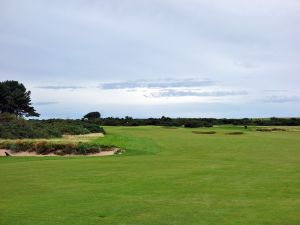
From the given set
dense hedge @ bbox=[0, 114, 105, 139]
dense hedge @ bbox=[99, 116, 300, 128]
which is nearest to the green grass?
dense hedge @ bbox=[0, 114, 105, 139]

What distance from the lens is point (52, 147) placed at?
40.9m

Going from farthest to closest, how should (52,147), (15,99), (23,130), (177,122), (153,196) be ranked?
(177,122), (15,99), (23,130), (52,147), (153,196)

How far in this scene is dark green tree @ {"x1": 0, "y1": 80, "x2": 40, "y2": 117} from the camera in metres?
89.1

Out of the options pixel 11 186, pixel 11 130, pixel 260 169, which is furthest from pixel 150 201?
pixel 11 130

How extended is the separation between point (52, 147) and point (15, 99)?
2081 inches

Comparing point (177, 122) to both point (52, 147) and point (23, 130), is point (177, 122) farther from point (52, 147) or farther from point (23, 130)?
point (52, 147)

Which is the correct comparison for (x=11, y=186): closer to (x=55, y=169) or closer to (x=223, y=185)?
(x=55, y=169)

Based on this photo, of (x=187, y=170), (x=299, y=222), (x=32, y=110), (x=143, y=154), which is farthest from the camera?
(x=32, y=110)

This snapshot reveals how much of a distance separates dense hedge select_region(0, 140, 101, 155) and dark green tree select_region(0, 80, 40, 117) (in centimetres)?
4848

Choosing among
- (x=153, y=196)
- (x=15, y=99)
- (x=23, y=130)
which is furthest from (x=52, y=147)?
(x=15, y=99)

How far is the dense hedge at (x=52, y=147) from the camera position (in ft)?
132

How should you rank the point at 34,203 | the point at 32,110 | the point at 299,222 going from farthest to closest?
the point at 32,110
the point at 34,203
the point at 299,222

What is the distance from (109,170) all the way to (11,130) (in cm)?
3419

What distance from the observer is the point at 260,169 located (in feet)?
77.2
